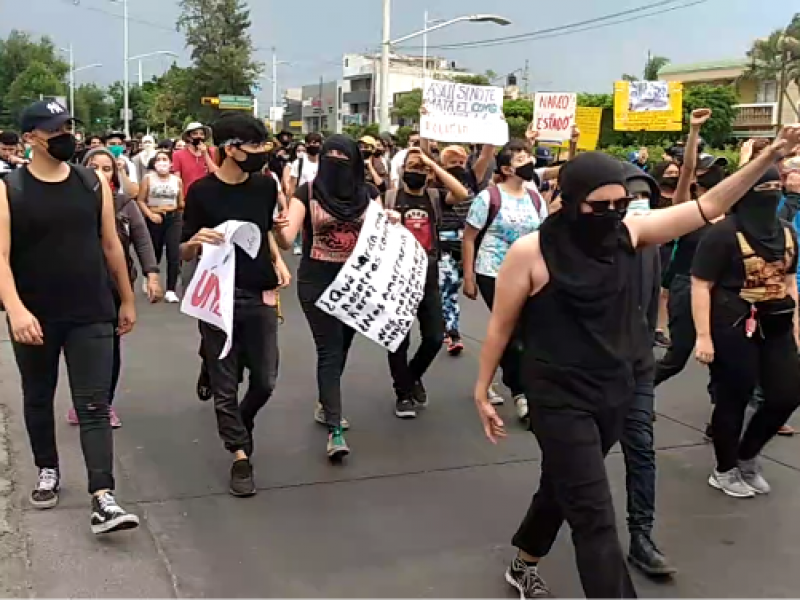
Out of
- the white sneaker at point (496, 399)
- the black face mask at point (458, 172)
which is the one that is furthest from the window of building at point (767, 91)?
the white sneaker at point (496, 399)

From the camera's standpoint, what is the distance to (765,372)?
199 inches

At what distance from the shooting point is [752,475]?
5.27m

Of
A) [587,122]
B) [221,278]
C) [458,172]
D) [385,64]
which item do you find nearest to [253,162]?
[221,278]

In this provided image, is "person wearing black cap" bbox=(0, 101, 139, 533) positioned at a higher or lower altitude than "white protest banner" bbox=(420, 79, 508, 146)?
lower

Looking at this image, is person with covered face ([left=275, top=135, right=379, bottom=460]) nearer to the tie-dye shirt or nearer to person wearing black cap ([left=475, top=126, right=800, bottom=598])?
the tie-dye shirt

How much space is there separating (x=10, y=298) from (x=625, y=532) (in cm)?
295

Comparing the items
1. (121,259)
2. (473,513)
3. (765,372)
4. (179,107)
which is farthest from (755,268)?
(179,107)

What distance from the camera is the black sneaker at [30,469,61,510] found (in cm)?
473

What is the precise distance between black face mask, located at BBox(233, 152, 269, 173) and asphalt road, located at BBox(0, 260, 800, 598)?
164cm

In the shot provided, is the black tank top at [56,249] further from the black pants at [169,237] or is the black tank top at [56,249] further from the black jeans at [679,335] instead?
the black pants at [169,237]

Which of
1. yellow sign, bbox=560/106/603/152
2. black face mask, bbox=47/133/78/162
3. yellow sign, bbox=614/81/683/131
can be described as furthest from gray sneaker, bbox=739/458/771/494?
yellow sign, bbox=614/81/683/131

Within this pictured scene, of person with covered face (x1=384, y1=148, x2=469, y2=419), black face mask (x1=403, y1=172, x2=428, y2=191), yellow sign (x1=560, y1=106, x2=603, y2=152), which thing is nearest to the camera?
person with covered face (x1=384, y1=148, x2=469, y2=419)

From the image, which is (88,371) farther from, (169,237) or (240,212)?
(169,237)

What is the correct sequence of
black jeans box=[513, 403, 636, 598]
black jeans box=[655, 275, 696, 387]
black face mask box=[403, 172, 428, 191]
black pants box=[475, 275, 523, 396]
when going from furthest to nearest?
black face mask box=[403, 172, 428, 191]
black pants box=[475, 275, 523, 396]
black jeans box=[655, 275, 696, 387]
black jeans box=[513, 403, 636, 598]
